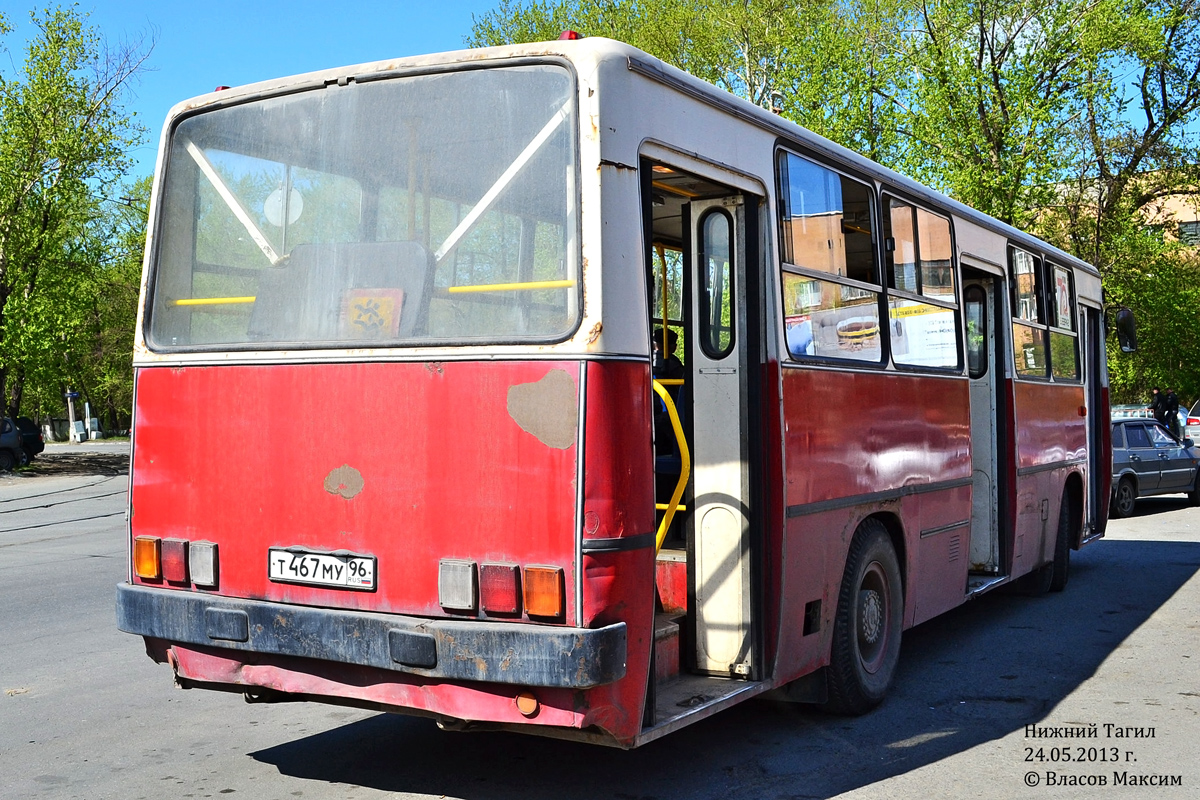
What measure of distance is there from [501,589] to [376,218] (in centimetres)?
159

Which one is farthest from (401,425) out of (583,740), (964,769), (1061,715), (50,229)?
(50,229)

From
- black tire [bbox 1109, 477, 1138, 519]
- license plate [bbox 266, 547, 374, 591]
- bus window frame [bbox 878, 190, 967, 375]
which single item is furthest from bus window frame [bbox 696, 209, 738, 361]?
black tire [bbox 1109, 477, 1138, 519]

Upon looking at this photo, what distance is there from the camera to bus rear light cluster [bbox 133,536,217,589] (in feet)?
16.0

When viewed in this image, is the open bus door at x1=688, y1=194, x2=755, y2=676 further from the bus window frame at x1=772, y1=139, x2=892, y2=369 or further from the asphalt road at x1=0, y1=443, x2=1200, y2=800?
the asphalt road at x1=0, y1=443, x2=1200, y2=800

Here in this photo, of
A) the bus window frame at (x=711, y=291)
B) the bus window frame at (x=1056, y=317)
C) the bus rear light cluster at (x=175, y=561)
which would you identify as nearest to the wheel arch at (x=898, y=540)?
the bus window frame at (x=711, y=291)

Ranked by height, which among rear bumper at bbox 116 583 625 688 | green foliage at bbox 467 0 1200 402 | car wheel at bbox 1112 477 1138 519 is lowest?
car wheel at bbox 1112 477 1138 519

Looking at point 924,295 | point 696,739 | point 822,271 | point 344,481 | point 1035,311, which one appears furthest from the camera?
point 1035,311

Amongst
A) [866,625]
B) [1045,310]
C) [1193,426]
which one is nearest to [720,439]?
[866,625]

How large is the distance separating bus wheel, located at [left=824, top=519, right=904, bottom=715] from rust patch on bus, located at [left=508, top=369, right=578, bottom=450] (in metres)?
2.52

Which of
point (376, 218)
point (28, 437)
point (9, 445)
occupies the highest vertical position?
point (376, 218)

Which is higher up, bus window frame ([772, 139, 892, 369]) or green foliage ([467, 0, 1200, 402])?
green foliage ([467, 0, 1200, 402])

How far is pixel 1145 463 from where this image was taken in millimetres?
19047

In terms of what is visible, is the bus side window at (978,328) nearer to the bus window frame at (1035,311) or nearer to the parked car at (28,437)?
the bus window frame at (1035,311)

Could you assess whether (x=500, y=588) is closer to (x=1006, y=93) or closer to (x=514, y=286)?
(x=514, y=286)
